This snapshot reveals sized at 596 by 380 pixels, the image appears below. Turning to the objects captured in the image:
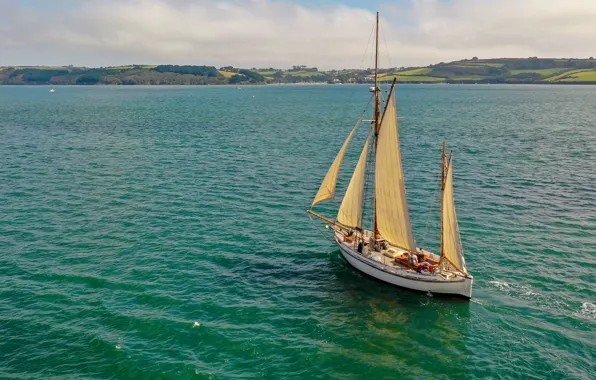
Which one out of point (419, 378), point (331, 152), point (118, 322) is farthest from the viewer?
point (331, 152)

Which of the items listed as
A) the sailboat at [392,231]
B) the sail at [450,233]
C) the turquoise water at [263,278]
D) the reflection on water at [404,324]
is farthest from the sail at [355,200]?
the sail at [450,233]

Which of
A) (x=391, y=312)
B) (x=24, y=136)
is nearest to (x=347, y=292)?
(x=391, y=312)

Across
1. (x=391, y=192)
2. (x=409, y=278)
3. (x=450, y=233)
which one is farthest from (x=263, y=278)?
(x=450, y=233)

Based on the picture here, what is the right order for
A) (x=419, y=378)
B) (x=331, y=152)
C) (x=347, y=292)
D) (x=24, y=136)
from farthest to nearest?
(x=24, y=136) < (x=331, y=152) < (x=347, y=292) < (x=419, y=378)

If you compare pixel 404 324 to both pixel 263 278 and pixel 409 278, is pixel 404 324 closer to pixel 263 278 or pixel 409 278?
pixel 409 278

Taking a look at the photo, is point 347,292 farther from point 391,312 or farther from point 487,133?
point 487,133

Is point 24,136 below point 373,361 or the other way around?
the other way around

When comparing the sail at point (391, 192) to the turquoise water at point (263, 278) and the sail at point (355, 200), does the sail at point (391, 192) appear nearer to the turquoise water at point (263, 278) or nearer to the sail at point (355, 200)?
the sail at point (355, 200)
